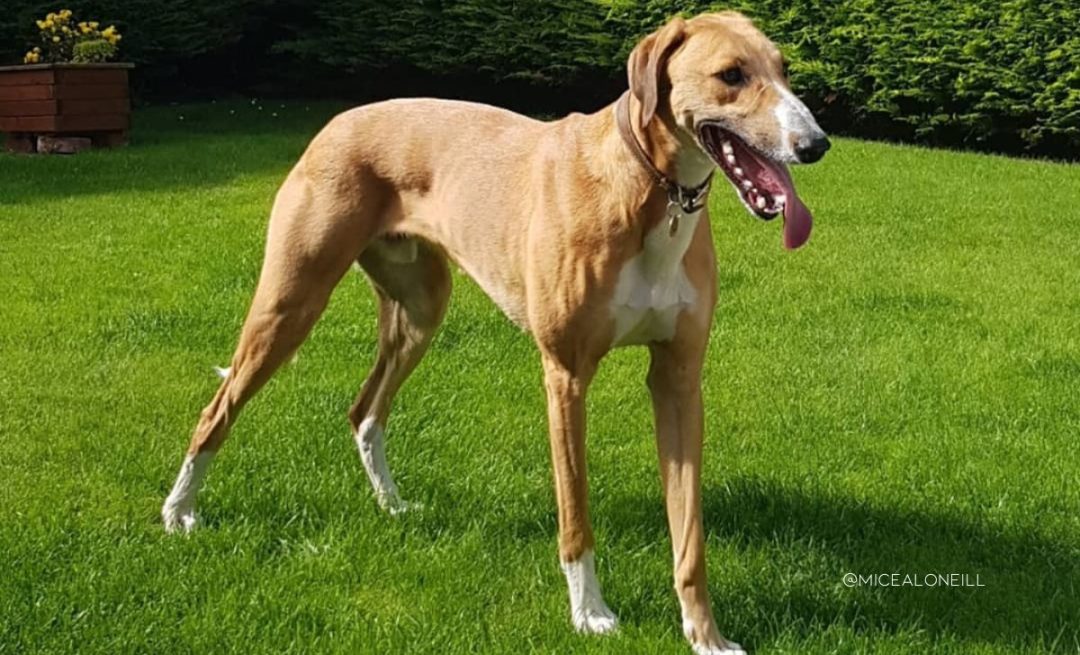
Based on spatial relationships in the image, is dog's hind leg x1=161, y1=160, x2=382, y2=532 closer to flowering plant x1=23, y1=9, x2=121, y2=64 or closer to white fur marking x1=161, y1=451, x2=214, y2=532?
white fur marking x1=161, y1=451, x2=214, y2=532

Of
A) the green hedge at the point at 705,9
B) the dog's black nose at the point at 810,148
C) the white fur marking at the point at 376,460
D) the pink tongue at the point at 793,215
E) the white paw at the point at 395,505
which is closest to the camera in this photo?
the dog's black nose at the point at 810,148

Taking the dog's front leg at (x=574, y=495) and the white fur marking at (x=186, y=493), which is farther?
the white fur marking at (x=186, y=493)

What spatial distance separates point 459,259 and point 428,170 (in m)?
0.30

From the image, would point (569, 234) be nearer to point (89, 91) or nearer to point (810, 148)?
point (810, 148)

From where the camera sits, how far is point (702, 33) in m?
3.21

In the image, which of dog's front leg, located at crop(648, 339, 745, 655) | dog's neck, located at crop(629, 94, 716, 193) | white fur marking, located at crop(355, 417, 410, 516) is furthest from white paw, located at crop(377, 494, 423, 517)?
dog's neck, located at crop(629, 94, 716, 193)

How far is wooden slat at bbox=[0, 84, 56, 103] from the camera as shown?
12.3 metres

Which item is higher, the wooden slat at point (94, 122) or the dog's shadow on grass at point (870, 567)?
the dog's shadow on grass at point (870, 567)

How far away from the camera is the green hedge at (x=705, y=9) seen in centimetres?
1226

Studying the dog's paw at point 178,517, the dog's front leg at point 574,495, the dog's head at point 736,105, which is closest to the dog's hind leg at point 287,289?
the dog's paw at point 178,517

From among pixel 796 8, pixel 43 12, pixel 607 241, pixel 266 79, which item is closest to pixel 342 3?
pixel 266 79

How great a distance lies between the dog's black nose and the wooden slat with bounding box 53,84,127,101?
10674mm

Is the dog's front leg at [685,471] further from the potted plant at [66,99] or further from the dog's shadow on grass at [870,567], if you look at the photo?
the potted plant at [66,99]

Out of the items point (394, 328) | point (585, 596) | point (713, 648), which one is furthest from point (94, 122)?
point (713, 648)
